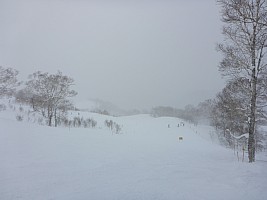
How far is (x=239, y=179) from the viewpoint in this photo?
17.6 feet

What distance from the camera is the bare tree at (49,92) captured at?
30344 mm

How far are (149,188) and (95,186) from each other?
1.10m

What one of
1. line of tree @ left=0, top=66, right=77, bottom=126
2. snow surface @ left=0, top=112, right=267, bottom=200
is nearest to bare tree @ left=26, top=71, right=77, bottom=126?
line of tree @ left=0, top=66, right=77, bottom=126

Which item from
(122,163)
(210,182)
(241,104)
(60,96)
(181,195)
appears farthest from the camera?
(60,96)

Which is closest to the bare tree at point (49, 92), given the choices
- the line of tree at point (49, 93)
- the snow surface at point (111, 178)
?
the line of tree at point (49, 93)

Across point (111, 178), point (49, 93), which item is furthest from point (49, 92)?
point (111, 178)

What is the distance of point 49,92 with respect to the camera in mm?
30828

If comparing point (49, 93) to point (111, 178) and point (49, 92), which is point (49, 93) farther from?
point (111, 178)

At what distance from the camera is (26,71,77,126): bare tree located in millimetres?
30344

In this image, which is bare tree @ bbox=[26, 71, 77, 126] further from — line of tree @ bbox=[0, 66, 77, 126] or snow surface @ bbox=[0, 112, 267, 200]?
snow surface @ bbox=[0, 112, 267, 200]

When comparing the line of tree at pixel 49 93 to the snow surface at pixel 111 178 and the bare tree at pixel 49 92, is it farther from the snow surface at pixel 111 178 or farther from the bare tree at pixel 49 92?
the snow surface at pixel 111 178

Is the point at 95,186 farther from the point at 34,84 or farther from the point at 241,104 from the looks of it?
the point at 34,84

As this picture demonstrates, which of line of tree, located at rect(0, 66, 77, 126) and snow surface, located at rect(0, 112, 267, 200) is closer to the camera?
snow surface, located at rect(0, 112, 267, 200)

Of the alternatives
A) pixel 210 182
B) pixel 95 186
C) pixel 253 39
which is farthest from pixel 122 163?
pixel 253 39
